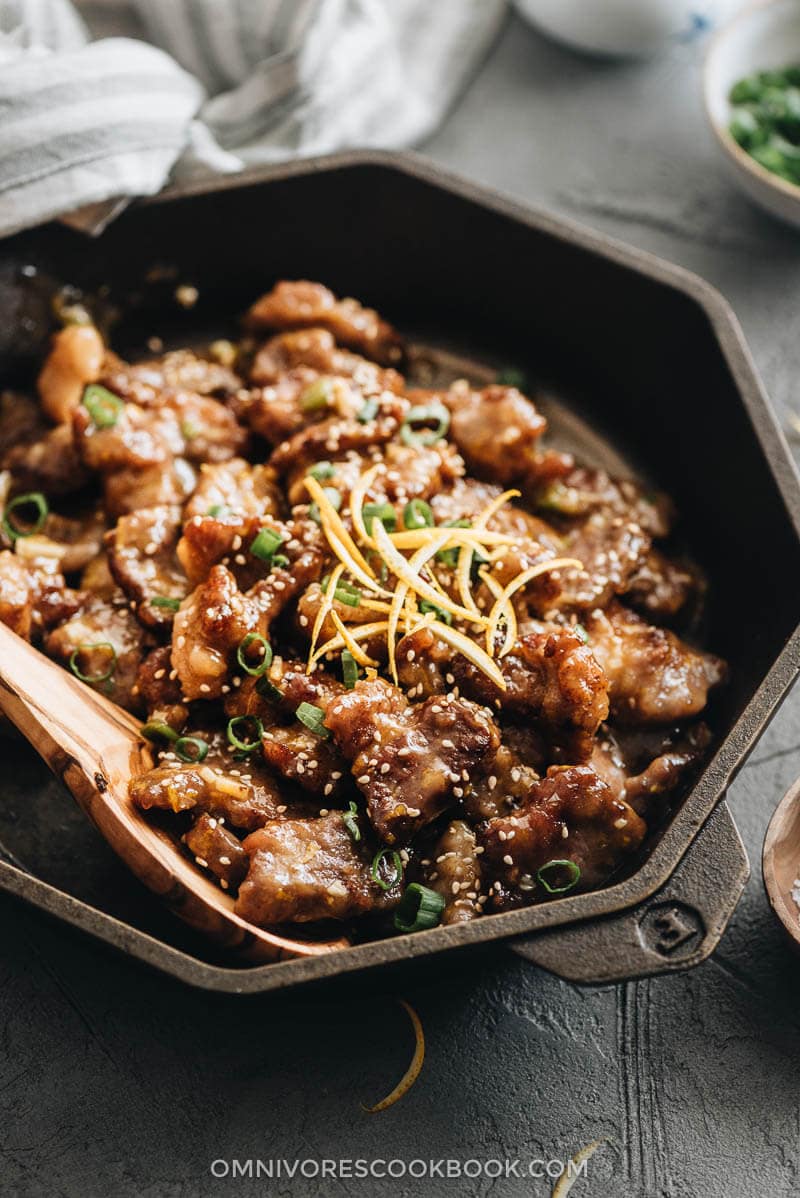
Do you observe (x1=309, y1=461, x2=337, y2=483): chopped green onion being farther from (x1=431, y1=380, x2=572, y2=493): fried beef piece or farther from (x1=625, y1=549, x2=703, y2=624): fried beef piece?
(x1=625, y1=549, x2=703, y2=624): fried beef piece

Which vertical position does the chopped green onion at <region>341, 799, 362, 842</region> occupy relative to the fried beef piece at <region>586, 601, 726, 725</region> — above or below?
below

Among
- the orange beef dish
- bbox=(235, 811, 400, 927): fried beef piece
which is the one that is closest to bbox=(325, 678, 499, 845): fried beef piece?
the orange beef dish

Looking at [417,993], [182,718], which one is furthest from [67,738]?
[417,993]

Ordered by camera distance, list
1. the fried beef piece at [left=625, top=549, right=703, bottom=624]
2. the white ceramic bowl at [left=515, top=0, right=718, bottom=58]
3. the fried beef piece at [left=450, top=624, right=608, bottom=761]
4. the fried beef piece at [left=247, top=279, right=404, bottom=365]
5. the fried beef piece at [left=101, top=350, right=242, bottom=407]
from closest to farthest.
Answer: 1. the fried beef piece at [left=450, top=624, right=608, bottom=761]
2. the fried beef piece at [left=625, top=549, right=703, bottom=624]
3. the fried beef piece at [left=101, top=350, right=242, bottom=407]
4. the fried beef piece at [left=247, top=279, right=404, bottom=365]
5. the white ceramic bowl at [left=515, top=0, right=718, bottom=58]

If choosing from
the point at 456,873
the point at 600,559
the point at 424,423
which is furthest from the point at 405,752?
the point at 424,423

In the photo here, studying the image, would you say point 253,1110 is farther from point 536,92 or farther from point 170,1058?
point 536,92

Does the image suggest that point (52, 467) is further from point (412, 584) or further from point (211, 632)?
point (412, 584)
